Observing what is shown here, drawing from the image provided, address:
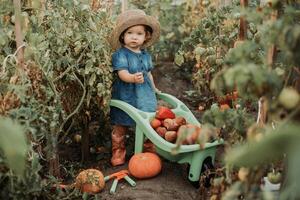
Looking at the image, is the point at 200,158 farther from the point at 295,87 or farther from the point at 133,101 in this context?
the point at 295,87

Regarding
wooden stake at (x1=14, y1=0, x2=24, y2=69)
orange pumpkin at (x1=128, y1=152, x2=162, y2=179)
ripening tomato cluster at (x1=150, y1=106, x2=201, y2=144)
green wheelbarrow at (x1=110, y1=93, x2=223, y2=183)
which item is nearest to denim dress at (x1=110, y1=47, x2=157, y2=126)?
green wheelbarrow at (x1=110, y1=93, x2=223, y2=183)

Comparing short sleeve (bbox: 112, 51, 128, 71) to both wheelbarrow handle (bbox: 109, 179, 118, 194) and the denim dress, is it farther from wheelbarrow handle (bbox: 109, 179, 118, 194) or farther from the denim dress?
wheelbarrow handle (bbox: 109, 179, 118, 194)

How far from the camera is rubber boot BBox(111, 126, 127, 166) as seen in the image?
10.6ft

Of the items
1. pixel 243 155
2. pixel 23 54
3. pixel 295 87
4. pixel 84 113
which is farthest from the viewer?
pixel 84 113

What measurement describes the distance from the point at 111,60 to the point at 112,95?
23 cm

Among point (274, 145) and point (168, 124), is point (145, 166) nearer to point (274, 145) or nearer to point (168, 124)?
point (168, 124)


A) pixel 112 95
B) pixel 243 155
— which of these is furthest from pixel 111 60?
pixel 243 155

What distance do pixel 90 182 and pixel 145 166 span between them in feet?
1.16

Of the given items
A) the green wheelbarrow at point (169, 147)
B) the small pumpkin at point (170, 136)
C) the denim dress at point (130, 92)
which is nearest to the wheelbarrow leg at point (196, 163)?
the green wheelbarrow at point (169, 147)

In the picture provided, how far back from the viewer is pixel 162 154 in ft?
9.88

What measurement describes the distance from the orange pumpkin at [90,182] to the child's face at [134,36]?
2.96ft

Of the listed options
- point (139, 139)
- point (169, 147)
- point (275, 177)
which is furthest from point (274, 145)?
point (139, 139)

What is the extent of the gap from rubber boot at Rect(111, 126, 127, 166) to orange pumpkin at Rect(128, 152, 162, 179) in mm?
267

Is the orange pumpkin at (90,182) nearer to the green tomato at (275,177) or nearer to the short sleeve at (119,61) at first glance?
the short sleeve at (119,61)
